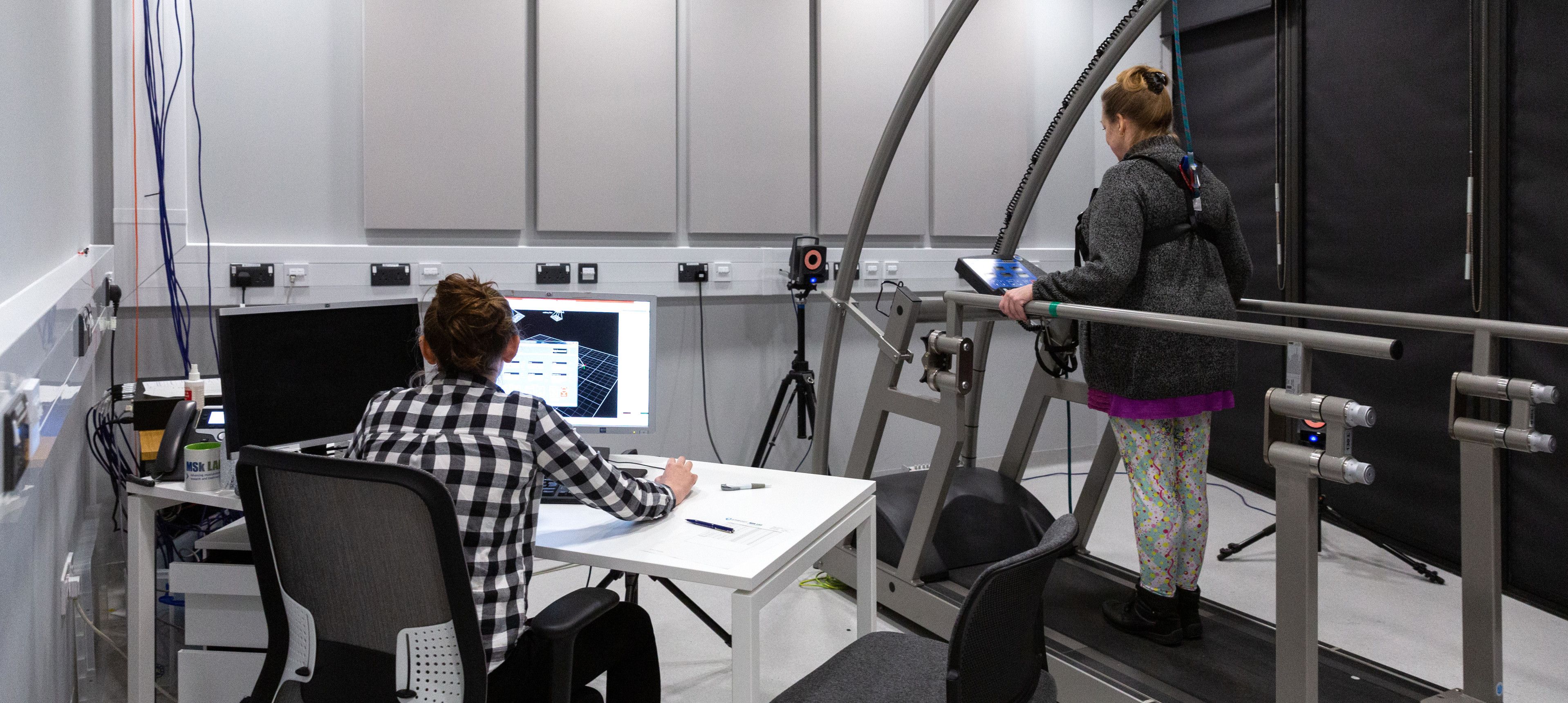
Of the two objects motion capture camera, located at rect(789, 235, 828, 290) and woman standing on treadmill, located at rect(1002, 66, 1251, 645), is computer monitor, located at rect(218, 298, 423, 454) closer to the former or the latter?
woman standing on treadmill, located at rect(1002, 66, 1251, 645)

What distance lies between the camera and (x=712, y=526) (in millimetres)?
1802

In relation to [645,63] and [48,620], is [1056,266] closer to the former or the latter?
[645,63]

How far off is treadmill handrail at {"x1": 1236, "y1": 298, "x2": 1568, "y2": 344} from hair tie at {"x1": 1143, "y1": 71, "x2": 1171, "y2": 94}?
70cm

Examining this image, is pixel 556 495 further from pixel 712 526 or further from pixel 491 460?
pixel 491 460

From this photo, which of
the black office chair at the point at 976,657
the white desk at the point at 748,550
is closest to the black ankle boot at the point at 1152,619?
the white desk at the point at 748,550

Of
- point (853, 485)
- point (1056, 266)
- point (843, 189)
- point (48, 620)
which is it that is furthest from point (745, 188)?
point (48, 620)

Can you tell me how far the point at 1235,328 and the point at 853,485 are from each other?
83 cm

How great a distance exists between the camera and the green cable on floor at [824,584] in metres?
3.30

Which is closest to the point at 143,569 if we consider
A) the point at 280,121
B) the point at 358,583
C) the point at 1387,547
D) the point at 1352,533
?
the point at 358,583

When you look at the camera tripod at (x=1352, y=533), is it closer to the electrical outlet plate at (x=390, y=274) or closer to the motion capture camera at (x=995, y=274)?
the motion capture camera at (x=995, y=274)

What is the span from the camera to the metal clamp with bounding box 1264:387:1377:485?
1534mm

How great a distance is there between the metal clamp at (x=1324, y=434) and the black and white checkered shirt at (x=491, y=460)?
1.16m

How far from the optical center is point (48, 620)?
1.69 meters

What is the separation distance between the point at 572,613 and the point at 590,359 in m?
0.92
